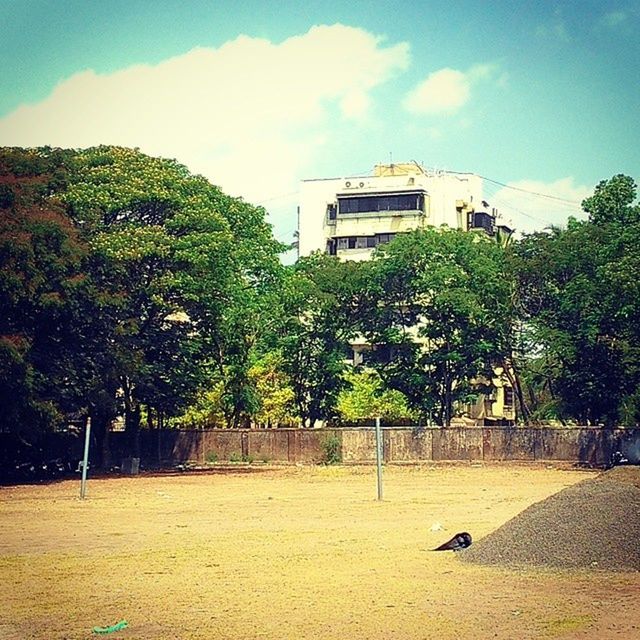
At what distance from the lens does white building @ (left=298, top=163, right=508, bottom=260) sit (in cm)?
6800

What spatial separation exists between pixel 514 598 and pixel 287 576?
10.9 feet

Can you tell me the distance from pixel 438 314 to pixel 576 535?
114 ft

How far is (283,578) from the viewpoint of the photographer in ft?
45.4

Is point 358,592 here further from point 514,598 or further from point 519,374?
point 519,374

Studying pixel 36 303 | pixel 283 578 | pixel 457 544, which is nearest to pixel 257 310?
pixel 36 303

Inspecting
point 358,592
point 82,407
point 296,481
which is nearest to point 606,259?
point 296,481

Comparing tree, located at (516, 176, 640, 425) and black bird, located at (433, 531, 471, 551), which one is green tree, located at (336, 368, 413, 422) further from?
black bird, located at (433, 531, 471, 551)

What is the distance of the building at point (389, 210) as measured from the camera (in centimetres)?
6800

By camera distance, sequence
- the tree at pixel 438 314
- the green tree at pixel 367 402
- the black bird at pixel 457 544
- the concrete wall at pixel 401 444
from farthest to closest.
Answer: the green tree at pixel 367 402 < the tree at pixel 438 314 < the concrete wall at pixel 401 444 < the black bird at pixel 457 544

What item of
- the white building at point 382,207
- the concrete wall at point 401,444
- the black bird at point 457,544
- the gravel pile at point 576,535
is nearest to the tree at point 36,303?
the concrete wall at point 401,444

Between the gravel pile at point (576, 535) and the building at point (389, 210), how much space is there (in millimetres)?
50684

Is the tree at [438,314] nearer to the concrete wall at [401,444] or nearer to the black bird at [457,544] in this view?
the concrete wall at [401,444]

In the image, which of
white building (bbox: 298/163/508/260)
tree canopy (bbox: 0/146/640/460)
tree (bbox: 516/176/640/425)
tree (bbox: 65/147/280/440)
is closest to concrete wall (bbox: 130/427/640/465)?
tree canopy (bbox: 0/146/640/460)

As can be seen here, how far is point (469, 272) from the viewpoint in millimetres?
49719
